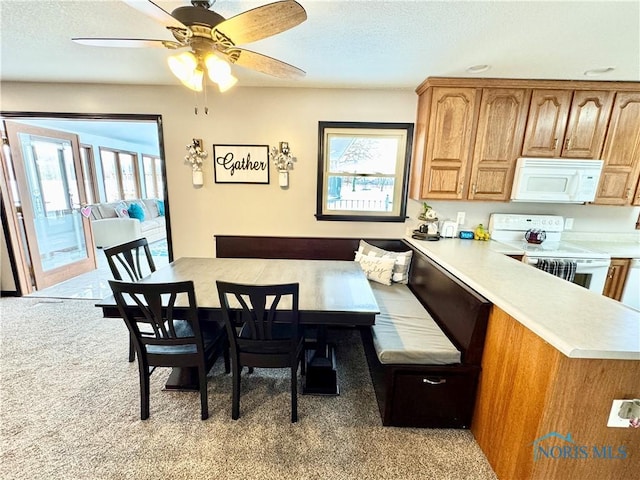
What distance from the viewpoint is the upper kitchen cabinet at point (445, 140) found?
257cm

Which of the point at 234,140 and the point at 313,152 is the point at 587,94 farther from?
the point at 234,140

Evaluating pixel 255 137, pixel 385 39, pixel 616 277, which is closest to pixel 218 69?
pixel 385 39

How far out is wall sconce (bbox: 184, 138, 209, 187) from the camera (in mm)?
2990

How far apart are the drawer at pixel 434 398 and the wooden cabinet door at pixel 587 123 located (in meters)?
2.49

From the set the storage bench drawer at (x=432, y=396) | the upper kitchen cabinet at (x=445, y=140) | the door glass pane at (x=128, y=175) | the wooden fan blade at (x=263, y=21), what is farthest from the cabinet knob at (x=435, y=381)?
the door glass pane at (x=128, y=175)

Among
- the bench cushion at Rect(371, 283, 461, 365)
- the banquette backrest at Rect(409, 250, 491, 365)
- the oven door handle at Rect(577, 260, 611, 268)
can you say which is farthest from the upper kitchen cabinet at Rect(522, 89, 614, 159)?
the bench cushion at Rect(371, 283, 461, 365)

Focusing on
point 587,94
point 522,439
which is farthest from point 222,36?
point 587,94

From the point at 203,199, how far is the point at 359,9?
2.43 metres

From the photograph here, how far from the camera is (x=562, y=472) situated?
117cm

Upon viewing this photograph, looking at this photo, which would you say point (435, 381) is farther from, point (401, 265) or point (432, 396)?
point (401, 265)

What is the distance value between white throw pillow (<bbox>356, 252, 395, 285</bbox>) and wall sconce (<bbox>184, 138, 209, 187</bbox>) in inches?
81.8

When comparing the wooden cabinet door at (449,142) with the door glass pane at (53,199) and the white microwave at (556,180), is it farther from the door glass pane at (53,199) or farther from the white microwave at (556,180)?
the door glass pane at (53,199)
